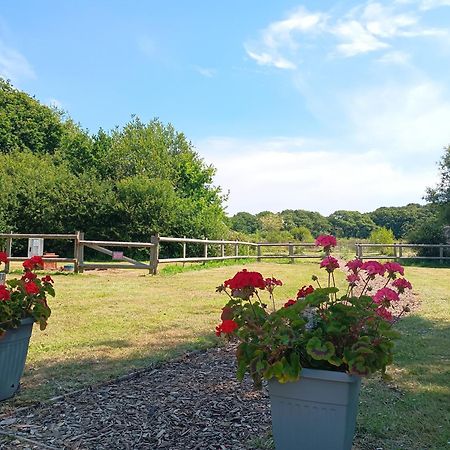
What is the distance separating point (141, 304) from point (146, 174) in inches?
653

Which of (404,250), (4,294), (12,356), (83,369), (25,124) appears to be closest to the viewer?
(4,294)

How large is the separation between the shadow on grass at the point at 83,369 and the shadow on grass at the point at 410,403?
1.80 meters

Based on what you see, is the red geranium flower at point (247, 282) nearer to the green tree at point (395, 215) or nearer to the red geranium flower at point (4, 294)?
the red geranium flower at point (4, 294)

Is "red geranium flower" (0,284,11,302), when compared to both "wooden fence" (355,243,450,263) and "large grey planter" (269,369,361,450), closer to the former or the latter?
"large grey planter" (269,369,361,450)

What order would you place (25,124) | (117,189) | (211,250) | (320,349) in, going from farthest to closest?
1. (25,124)
2. (117,189)
3. (211,250)
4. (320,349)

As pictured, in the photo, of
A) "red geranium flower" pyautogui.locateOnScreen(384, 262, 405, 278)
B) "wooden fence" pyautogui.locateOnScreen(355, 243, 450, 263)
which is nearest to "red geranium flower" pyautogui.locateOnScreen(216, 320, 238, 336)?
"red geranium flower" pyautogui.locateOnScreen(384, 262, 405, 278)

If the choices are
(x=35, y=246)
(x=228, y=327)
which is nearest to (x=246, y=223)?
(x=35, y=246)

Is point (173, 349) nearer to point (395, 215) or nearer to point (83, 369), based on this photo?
point (83, 369)

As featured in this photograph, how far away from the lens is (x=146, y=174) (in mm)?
23172

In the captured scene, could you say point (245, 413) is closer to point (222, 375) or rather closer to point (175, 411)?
point (175, 411)

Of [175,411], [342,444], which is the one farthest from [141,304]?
[342,444]

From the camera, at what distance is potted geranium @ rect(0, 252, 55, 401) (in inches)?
121

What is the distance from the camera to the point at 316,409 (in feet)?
6.81

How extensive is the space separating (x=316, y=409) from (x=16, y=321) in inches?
82.0
